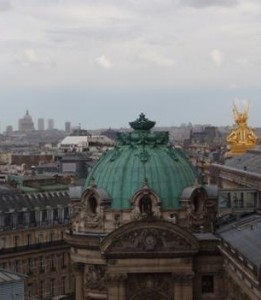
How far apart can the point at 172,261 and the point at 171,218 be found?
4200 mm

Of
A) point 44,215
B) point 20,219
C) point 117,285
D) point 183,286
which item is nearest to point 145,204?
point 117,285

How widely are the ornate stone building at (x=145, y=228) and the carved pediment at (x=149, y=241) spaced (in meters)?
0.07

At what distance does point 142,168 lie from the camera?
270ft

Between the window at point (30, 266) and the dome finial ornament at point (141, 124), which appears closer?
the dome finial ornament at point (141, 124)

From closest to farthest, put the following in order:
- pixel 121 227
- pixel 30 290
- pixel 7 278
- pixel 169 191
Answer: pixel 7 278 → pixel 121 227 → pixel 169 191 → pixel 30 290

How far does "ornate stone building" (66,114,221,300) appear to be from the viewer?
7656 cm

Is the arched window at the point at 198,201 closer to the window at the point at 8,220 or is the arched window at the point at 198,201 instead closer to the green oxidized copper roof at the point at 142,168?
the green oxidized copper roof at the point at 142,168

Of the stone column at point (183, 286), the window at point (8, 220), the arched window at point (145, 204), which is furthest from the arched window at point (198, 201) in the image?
the window at point (8, 220)

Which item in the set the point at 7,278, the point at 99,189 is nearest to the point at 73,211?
the point at 99,189

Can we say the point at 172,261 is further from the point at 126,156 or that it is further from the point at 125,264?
the point at 126,156

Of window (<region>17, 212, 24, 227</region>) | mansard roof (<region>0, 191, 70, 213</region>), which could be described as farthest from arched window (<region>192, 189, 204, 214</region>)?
mansard roof (<region>0, 191, 70, 213</region>)

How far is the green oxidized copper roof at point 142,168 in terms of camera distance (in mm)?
81062

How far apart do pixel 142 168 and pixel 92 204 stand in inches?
196

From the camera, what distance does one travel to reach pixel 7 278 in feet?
212
